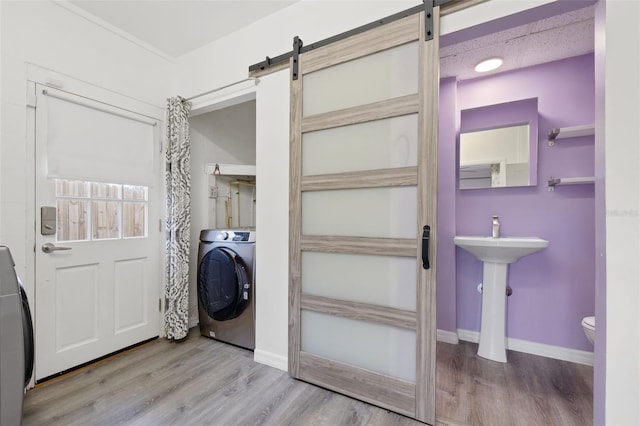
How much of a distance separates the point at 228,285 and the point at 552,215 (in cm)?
280

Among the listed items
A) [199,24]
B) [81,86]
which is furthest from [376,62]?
[81,86]

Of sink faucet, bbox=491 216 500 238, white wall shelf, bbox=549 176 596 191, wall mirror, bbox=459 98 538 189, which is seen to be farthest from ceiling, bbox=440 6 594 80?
sink faucet, bbox=491 216 500 238

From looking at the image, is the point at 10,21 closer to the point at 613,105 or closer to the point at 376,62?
the point at 376,62

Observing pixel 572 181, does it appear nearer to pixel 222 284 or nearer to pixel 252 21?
pixel 252 21

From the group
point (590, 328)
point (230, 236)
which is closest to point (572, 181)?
point (590, 328)

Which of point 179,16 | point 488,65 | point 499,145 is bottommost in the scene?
point 499,145

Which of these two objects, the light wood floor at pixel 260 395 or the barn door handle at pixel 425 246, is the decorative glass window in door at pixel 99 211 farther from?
the barn door handle at pixel 425 246

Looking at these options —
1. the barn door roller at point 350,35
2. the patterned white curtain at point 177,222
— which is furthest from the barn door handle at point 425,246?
the patterned white curtain at point 177,222

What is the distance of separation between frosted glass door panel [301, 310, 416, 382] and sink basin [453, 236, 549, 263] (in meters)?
1.00

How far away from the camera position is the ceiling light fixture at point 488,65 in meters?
2.29

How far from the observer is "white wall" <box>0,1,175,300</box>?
1.75 m

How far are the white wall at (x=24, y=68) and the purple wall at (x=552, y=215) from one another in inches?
118

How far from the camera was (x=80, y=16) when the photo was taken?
82.3 inches

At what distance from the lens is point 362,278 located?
1.75 m
